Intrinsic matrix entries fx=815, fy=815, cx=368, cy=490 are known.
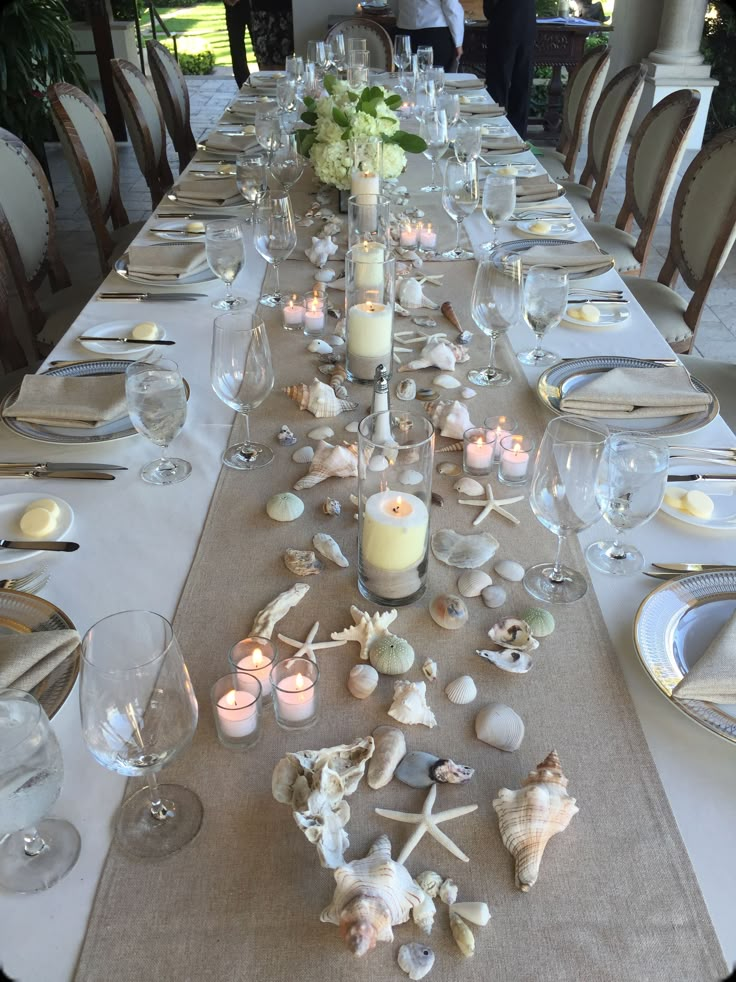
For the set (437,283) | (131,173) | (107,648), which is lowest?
(131,173)

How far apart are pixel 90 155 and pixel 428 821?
2.60 metres

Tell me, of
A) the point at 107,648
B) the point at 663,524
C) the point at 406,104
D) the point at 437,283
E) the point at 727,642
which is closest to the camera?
the point at 107,648

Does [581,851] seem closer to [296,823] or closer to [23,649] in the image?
[296,823]

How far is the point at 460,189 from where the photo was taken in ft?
6.15

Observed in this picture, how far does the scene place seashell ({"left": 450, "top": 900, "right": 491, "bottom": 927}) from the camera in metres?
0.64

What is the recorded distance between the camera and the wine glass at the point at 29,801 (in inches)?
24.9

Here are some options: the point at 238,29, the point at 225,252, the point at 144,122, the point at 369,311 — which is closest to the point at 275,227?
the point at 225,252

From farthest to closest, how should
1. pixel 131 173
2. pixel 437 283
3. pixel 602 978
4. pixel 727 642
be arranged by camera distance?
1. pixel 131 173
2. pixel 437 283
3. pixel 727 642
4. pixel 602 978

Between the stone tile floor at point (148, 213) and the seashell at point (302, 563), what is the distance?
2.82m

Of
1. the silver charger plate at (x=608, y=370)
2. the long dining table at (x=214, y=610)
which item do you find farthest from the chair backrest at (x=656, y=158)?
the silver charger plate at (x=608, y=370)

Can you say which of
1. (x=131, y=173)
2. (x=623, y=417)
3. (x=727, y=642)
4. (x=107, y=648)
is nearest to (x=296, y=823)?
(x=107, y=648)

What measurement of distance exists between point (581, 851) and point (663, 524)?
20.2 inches

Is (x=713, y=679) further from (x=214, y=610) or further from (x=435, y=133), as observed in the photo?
(x=435, y=133)

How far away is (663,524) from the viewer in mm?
1086
